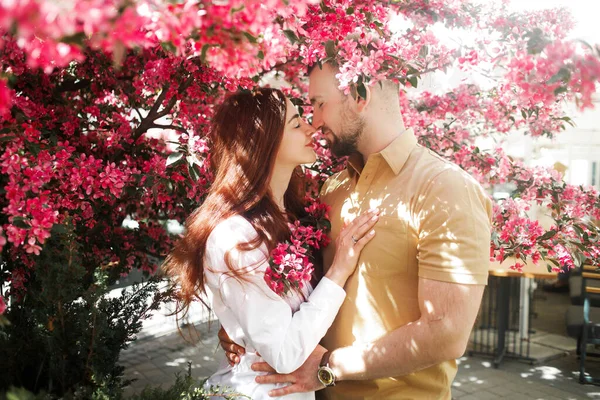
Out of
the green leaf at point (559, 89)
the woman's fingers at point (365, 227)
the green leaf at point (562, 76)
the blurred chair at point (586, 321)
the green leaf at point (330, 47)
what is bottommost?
the blurred chair at point (586, 321)

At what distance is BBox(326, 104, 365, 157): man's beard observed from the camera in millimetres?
2293

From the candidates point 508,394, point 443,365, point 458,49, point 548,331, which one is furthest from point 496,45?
point 548,331

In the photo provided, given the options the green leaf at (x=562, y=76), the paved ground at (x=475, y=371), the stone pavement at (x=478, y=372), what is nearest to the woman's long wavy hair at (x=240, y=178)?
the green leaf at (x=562, y=76)

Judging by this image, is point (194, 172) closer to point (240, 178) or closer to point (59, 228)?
point (240, 178)

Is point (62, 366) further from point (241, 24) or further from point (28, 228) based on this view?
point (241, 24)

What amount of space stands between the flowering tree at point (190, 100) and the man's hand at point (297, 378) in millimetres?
702

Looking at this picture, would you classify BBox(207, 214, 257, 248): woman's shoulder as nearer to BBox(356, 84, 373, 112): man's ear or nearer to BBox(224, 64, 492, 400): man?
BBox(224, 64, 492, 400): man

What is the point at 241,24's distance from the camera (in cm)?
104

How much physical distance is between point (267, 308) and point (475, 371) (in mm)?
4358

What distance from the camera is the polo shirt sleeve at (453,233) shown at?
1.78m

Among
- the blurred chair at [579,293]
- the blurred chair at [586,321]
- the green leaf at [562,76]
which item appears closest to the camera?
the green leaf at [562,76]

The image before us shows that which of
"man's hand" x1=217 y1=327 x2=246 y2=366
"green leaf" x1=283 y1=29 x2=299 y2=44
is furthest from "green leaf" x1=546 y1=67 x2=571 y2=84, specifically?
"man's hand" x1=217 y1=327 x2=246 y2=366

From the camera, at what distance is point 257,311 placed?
1906mm

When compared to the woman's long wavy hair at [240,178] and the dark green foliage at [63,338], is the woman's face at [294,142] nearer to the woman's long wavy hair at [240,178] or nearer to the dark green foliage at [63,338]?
the woman's long wavy hair at [240,178]
